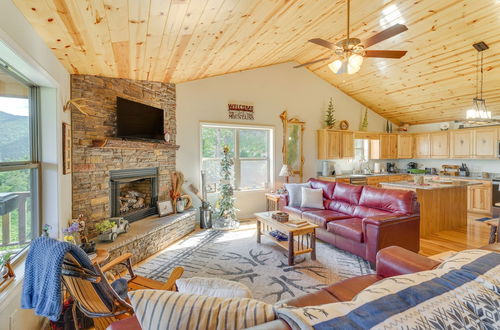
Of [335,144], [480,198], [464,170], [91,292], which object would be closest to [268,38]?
[335,144]

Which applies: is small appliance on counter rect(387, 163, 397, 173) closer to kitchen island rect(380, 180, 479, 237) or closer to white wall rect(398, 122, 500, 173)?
white wall rect(398, 122, 500, 173)

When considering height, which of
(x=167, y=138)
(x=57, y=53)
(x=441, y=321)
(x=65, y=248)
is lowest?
(x=441, y=321)

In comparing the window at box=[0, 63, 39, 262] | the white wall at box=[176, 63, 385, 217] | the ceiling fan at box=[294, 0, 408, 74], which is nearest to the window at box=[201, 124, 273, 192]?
the white wall at box=[176, 63, 385, 217]

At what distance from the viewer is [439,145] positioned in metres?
6.68

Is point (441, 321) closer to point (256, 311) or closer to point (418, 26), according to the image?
point (256, 311)

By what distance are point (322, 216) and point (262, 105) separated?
300 cm

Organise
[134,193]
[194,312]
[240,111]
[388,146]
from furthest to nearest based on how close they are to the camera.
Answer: [388,146] < [240,111] < [134,193] < [194,312]

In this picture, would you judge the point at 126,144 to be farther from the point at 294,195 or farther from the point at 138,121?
the point at 294,195

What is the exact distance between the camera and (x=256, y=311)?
34.5 inches

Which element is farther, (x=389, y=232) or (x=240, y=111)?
(x=240, y=111)

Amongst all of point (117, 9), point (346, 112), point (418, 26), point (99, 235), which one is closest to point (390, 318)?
point (117, 9)

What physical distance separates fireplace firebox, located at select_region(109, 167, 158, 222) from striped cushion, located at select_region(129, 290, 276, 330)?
10.3ft

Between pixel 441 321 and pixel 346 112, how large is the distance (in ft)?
22.0

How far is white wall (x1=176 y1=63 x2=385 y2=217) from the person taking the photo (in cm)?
491
